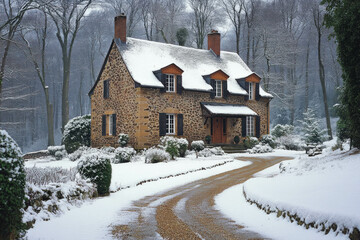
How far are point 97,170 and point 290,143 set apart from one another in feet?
65.8

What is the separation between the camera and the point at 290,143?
26844mm

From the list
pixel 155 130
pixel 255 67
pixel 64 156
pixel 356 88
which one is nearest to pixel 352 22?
pixel 356 88

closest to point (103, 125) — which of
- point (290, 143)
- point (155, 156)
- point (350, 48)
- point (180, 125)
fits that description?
point (180, 125)

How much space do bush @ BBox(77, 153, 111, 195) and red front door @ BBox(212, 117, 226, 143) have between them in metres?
15.7

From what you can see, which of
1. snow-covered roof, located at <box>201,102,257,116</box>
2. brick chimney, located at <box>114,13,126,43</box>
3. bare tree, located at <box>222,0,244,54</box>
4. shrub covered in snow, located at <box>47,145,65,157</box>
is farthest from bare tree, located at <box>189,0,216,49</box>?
shrub covered in snow, located at <box>47,145,65,157</box>

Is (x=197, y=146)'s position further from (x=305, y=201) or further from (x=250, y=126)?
(x=305, y=201)

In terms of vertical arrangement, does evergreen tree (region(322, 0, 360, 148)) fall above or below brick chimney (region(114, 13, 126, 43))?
below

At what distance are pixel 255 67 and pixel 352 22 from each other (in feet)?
82.5

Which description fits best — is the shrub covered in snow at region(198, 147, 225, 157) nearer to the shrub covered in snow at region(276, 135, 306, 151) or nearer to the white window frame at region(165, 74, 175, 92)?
the white window frame at region(165, 74, 175, 92)

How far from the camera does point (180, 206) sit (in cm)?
859

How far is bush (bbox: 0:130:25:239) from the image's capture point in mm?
4669

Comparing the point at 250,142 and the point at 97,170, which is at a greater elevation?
the point at 250,142

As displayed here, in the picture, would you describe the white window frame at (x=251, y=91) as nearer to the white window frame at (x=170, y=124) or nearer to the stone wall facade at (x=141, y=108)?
the stone wall facade at (x=141, y=108)

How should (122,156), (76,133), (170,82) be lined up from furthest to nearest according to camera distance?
(76,133)
(170,82)
(122,156)
